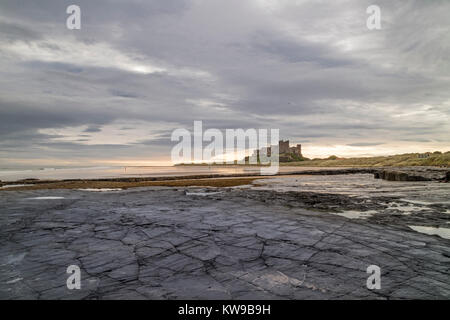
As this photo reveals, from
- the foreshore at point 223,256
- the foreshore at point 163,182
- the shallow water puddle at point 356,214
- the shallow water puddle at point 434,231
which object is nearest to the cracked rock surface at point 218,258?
the foreshore at point 223,256

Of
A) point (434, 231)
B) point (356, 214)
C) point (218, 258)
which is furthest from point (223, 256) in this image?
point (356, 214)

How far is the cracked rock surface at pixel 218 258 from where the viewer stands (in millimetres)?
3141

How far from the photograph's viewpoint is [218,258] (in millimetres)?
4242

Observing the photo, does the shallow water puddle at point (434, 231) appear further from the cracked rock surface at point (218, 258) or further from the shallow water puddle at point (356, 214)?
the shallow water puddle at point (356, 214)

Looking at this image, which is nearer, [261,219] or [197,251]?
[197,251]

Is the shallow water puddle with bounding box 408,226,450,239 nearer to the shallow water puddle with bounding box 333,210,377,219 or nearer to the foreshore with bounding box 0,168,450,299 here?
the foreshore with bounding box 0,168,450,299

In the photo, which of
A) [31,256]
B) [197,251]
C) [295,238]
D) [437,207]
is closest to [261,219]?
[295,238]

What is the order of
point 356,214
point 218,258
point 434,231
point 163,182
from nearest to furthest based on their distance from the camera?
1. point 218,258
2. point 434,231
3. point 356,214
4. point 163,182

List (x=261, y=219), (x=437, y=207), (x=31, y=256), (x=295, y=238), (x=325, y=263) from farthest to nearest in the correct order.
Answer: (x=437, y=207) → (x=261, y=219) → (x=295, y=238) → (x=31, y=256) → (x=325, y=263)

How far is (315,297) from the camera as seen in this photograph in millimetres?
2941

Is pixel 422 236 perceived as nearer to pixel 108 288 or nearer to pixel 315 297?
pixel 315 297

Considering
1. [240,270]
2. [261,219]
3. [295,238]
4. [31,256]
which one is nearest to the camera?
[240,270]

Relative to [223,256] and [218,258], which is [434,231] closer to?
[223,256]

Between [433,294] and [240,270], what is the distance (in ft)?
7.96
